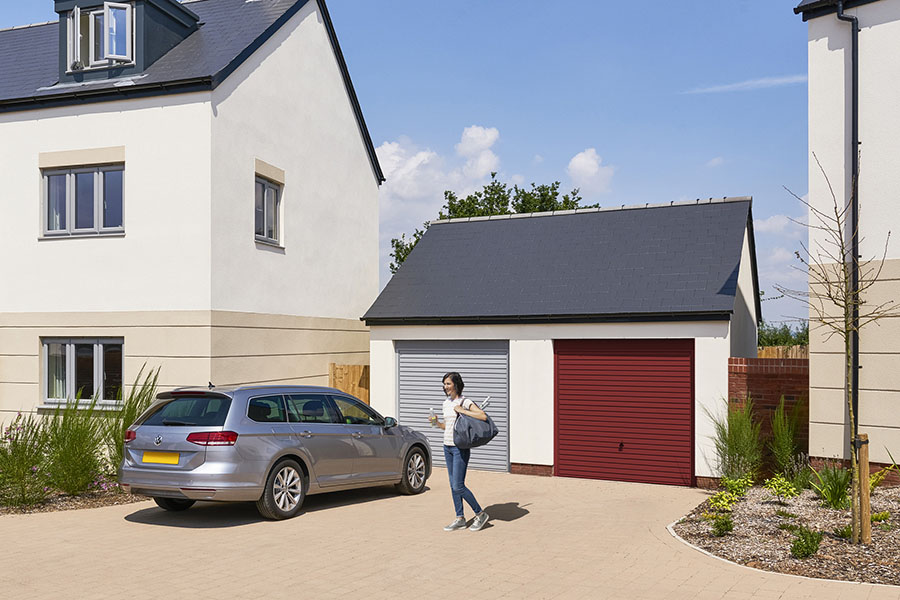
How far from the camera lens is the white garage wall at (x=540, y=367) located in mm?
12875

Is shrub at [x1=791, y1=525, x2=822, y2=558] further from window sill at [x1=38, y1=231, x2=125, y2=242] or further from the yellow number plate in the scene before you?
window sill at [x1=38, y1=231, x2=125, y2=242]

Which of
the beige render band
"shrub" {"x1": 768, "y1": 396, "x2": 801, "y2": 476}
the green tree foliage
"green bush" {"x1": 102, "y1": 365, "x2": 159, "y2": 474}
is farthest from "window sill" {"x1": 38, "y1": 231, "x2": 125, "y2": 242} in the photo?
the green tree foliage

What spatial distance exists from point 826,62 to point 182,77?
9672mm

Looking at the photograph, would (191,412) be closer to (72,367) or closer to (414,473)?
(414,473)

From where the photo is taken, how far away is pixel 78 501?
11.4m

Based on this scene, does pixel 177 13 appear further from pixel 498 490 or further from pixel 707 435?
pixel 707 435

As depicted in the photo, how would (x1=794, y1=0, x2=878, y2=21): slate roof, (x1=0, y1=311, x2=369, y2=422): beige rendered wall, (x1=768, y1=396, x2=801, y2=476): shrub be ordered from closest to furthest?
1. (x1=794, y1=0, x2=878, y2=21): slate roof
2. (x1=768, y1=396, x2=801, y2=476): shrub
3. (x1=0, y1=311, x2=369, y2=422): beige rendered wall

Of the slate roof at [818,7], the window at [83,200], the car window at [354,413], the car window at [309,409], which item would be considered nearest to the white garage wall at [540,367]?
the car window at [354,413]

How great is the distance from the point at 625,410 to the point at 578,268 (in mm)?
2727

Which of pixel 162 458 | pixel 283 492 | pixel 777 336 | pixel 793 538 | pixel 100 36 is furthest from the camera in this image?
pixel 777 336

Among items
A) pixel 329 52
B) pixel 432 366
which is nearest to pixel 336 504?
pixel 432 366

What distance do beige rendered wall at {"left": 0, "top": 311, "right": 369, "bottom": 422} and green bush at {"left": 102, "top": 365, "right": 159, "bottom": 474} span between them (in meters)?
0.26

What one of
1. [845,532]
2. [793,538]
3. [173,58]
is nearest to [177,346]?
[173,58]

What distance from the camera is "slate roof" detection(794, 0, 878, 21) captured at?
1120cm
